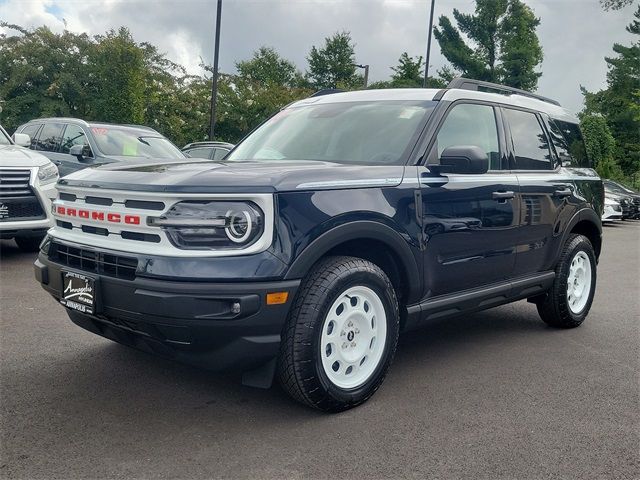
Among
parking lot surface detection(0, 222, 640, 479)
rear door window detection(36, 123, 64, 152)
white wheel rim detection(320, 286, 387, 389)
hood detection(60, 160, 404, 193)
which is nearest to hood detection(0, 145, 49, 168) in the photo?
rear door window detection(36, 123, 64, 152)

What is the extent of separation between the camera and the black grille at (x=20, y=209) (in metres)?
7.11

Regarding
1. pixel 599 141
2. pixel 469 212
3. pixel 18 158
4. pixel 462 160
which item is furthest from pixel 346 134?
pixel 599 141

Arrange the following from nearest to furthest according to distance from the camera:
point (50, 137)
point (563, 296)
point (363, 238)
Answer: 1. point (363, 238)
2. point (563, 296)
3. point (50, 137)

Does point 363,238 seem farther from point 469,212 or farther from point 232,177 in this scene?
point 469,212

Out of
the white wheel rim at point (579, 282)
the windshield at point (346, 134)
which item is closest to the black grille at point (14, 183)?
the windshield at point (346, 134)

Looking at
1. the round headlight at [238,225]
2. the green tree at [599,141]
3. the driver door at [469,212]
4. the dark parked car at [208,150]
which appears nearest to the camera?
the round headlight at [238,225]

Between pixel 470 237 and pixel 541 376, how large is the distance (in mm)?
1037

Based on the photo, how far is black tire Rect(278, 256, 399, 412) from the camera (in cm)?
314

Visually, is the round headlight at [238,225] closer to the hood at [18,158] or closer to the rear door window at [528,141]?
the rear door window at [528,141]

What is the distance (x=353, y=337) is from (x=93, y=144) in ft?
23.8

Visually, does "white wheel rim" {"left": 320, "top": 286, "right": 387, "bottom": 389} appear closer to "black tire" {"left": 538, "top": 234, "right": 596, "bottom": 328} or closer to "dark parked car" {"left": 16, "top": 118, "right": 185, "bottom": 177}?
"black tire" {"left": 538, "top": 234, "right": 596, "bottom": 328}

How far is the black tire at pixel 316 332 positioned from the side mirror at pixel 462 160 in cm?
84

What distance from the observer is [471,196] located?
13.5 ft

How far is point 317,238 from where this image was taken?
3.16 m
